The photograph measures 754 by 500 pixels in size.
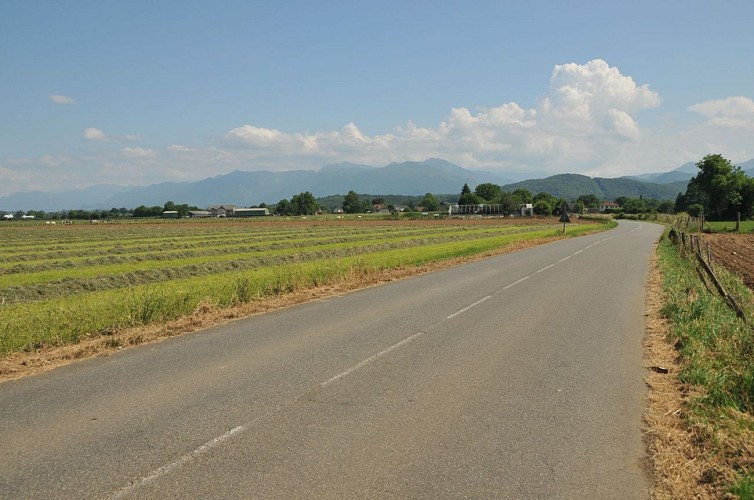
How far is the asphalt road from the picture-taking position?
4836mm

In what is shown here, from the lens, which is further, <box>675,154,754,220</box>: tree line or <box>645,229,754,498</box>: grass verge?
<box>675,154,754,220</box>: tree line

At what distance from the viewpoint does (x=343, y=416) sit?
6.34 meters

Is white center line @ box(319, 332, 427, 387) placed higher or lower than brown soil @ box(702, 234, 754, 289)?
higher

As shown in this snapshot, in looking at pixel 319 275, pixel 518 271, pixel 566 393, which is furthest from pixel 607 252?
pixel 566 393

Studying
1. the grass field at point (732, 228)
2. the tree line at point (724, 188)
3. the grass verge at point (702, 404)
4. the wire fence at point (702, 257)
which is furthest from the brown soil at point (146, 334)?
the tree line at point (724, 188)

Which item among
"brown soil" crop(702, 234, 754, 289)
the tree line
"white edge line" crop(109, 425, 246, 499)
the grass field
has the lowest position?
"brown soil" crop(702, 234, 754, 289)

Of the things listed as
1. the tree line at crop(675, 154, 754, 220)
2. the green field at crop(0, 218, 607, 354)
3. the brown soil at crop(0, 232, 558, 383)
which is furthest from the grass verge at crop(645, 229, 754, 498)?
the tree line at crop(675, 154, 754, 220)

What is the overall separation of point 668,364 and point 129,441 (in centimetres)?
804

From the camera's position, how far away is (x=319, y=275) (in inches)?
774

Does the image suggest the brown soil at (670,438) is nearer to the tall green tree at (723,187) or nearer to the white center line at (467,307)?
the white center line at (467,307)

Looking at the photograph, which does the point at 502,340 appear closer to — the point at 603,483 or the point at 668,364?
the point at 668,364

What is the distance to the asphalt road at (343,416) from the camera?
4836 millimetres

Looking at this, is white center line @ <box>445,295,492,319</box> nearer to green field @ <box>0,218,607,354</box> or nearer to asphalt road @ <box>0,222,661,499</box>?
asphalt road @ <box>0,222,661,499</box>

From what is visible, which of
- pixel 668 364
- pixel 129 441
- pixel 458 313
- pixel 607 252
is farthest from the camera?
pixel 607 252
